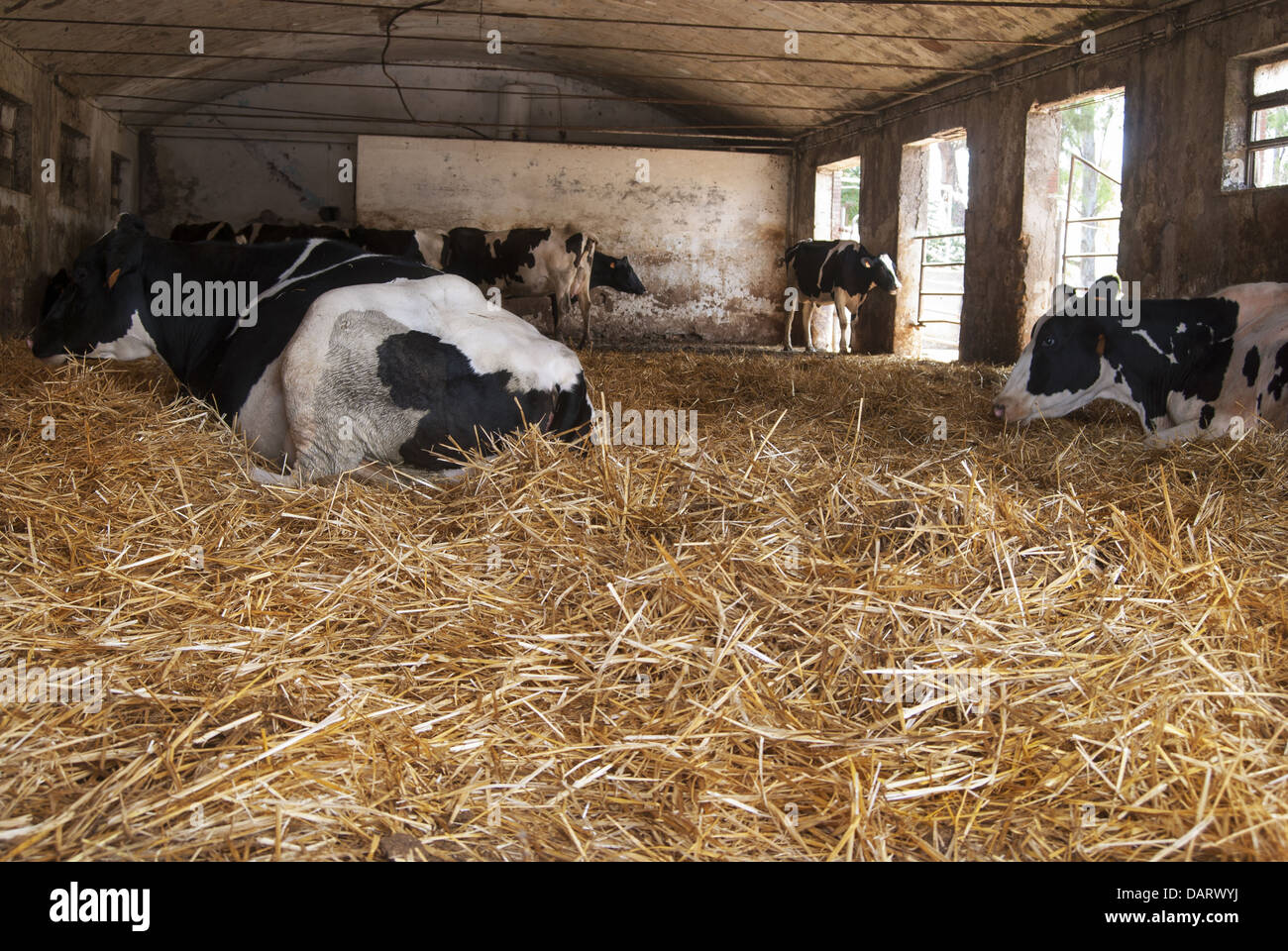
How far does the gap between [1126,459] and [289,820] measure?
3797mm

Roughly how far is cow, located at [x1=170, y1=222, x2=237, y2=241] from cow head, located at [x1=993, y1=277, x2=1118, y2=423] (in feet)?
37.9

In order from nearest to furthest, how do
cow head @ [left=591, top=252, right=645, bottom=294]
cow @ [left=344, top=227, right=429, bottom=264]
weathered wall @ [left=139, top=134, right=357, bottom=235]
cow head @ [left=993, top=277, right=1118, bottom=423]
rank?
cow head @ [left=993, top=277, right=1118, bottom=423] → cow @ [left=344, top=227, right=429, bottom=264] → cow head @ [left=591, top=252, right=645, bottom=294] → weathered wall @ [left=139, top=134, right=357, bottom=235]

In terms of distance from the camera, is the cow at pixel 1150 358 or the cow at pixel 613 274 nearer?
the cow at pixel 1150 358

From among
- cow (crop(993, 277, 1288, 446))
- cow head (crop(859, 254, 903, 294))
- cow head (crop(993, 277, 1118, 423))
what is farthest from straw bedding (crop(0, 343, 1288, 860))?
cow head (crop(859, 254, 903, 294))

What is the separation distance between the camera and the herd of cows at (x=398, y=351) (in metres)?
3.41

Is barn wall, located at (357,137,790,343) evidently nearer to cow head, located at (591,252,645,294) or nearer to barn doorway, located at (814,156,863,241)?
barn doorway, located at (814,156,863,241)

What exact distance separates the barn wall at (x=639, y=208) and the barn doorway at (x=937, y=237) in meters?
2.79

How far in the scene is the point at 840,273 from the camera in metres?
13.9

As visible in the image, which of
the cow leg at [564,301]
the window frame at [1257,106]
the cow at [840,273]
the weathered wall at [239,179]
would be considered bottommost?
the cow leg at [564,301]

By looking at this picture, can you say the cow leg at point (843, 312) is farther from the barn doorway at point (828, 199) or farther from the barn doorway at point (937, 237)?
the barn doorway at point (828, 199)

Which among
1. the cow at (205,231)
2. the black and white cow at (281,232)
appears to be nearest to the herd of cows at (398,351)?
the black and white cow at (281,232)

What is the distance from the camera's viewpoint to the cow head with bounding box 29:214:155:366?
165 inches

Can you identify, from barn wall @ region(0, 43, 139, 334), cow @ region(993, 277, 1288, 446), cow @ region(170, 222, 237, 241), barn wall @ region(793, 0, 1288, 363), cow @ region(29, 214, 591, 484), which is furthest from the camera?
cow @ region(170, 222, 237, 241)
